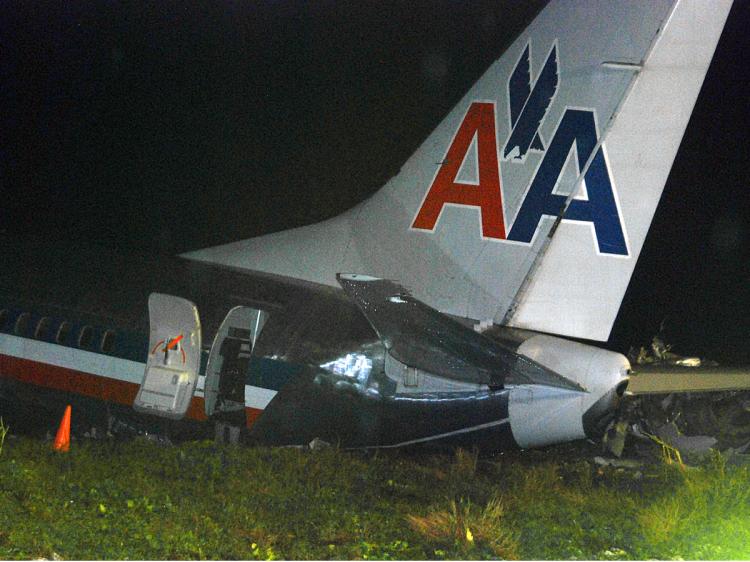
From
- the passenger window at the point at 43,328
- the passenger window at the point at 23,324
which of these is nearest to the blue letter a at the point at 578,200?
the passenger window at the point at 43,328

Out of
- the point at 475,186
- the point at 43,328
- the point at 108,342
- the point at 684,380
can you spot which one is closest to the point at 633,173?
the point at 475,186

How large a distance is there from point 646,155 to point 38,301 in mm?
7917

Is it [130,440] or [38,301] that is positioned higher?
[38,301]

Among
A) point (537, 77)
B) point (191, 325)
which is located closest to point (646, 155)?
point (537, 77)

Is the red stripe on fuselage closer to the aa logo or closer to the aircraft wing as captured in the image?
the aa logo

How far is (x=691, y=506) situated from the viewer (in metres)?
8.30

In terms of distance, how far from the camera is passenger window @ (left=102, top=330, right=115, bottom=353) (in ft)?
34.9

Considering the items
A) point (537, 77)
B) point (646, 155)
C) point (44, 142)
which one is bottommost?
point (646, 155)

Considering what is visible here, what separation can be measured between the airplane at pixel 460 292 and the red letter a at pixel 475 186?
2 cm

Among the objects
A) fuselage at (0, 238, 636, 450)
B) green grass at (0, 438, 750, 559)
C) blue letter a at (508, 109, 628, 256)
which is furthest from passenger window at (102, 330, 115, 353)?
blue letter a at (508, 109, 628, 256)

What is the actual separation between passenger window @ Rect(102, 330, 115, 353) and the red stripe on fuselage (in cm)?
36

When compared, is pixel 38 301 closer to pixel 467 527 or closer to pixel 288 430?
pixel 288 430

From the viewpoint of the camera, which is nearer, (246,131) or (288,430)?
(288,430)

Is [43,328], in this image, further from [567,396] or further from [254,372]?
[567,396]
